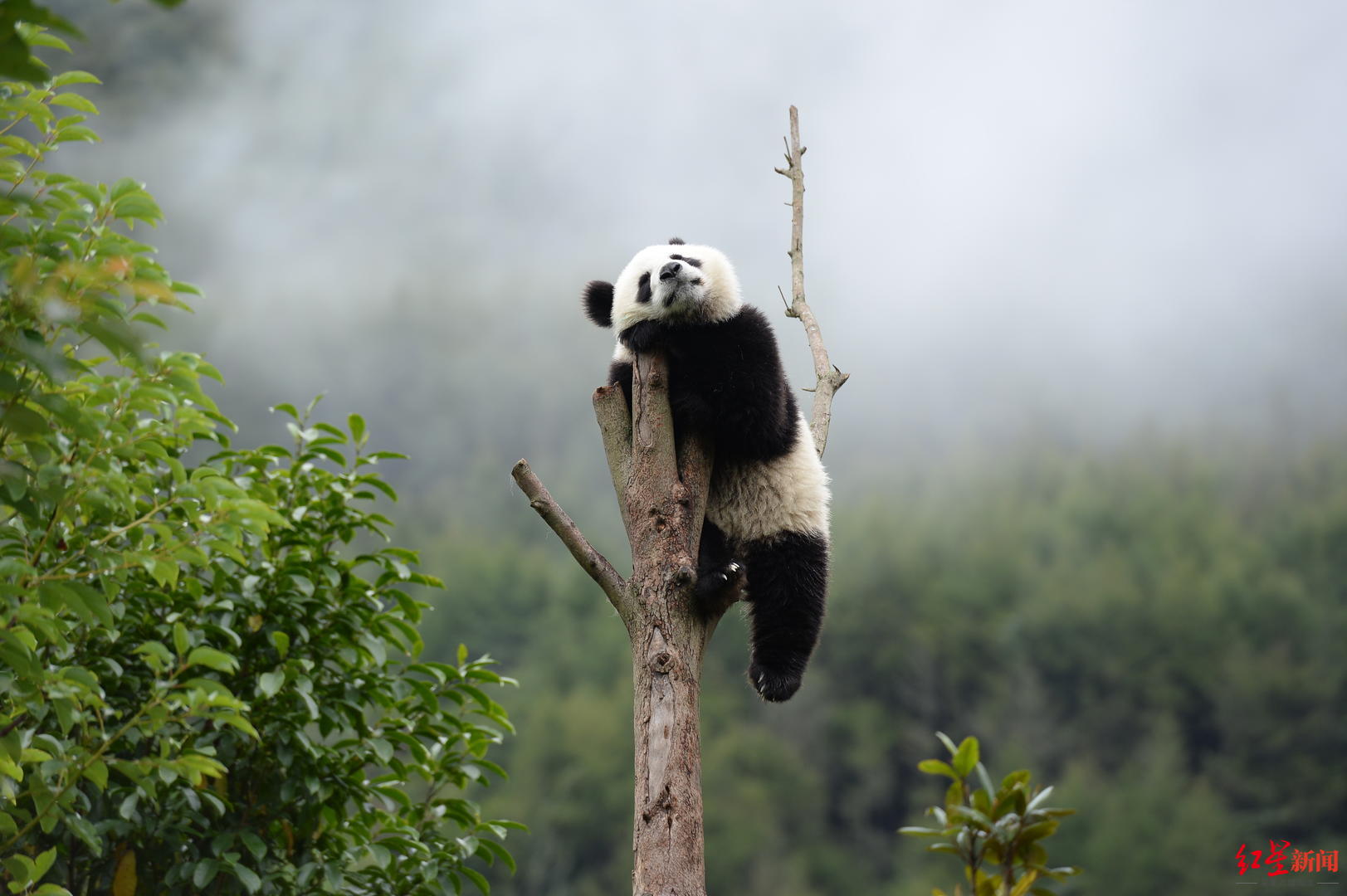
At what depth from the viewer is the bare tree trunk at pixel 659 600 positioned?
2.92 m

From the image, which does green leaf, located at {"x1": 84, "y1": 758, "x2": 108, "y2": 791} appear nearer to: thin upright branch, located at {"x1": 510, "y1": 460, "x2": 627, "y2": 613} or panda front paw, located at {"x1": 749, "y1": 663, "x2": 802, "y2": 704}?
thin upright branch, located at {"x1": 510, "y1": 460, "x2": 627, "y2": 613}

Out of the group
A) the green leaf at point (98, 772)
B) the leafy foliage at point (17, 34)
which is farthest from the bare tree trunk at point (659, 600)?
the leafy foliage at point (17, 34)

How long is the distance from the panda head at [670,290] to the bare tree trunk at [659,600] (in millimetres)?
512

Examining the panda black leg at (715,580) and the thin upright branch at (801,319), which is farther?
the thin upright branch at (801,319)

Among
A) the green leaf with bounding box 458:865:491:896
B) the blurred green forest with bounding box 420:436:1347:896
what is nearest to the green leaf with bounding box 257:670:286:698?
the green leaf with bounding box 458:865:491:896

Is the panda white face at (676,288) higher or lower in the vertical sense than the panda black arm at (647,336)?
higher

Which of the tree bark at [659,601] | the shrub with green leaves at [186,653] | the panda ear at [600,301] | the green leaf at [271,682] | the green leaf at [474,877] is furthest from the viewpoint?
the panda ear at [600,301]

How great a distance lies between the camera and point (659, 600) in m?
3.28

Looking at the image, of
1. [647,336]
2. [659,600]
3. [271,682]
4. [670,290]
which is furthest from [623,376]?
[271,682]

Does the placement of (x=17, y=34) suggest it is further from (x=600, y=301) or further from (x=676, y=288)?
(x=600, y=301)

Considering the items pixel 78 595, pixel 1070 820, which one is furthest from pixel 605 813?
pixel 78 595

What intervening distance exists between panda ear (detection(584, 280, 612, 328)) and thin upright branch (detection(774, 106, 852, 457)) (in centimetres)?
83

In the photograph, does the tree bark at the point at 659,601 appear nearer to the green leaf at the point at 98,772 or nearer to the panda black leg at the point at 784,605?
the panda black leg at the point at 784,605

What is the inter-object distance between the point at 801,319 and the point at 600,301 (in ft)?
3.11
